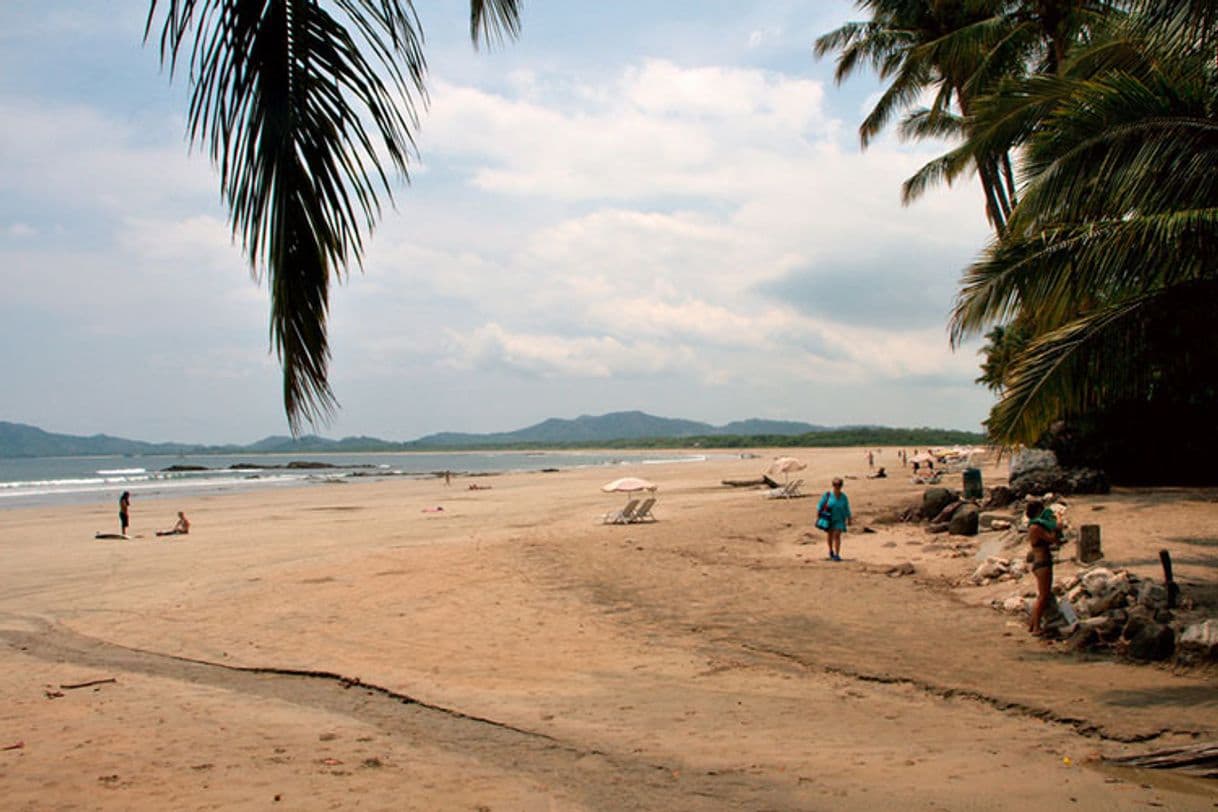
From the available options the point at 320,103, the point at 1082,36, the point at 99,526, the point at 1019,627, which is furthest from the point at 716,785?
the point at 99,526

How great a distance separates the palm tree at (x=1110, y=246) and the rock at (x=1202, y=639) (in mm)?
2044

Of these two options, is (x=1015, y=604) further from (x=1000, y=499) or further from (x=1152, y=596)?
(x=1000, y=499)

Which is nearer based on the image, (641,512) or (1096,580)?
(1096,580)

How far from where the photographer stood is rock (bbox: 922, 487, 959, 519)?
1752 cm

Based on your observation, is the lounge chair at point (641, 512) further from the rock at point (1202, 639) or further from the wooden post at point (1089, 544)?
the rock at point (1202, 639)

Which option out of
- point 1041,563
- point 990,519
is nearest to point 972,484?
point 990,519

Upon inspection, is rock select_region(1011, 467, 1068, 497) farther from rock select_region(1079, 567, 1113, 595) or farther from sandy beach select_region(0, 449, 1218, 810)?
rock select_region(1079, 567, 1113, 595)

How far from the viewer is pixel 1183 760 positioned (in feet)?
16.3

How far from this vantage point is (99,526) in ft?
84.1

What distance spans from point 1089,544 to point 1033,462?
330 inches

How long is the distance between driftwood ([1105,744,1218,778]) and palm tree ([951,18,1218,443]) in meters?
3.10

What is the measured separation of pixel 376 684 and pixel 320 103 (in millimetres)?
6552

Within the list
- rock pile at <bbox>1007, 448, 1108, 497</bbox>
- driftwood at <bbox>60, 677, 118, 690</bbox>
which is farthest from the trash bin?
driftwood at <bbox>60, 677, 118, 690</bbox>

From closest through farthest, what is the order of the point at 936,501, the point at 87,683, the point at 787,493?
the point at 87,683 → the point at 936,501 → the point at 787,493
